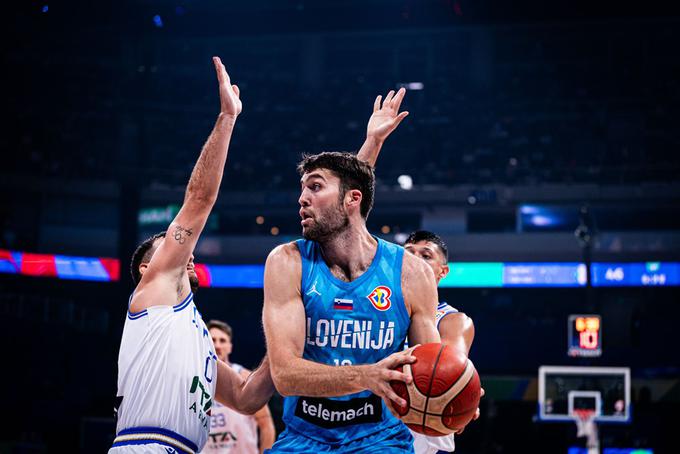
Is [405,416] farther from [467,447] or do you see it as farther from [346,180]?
[467,447]

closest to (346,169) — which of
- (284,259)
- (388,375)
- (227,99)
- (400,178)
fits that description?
(284,259)

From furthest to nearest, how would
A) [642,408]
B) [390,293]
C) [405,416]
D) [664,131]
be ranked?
[664,131]
[642,408]
[390,293]
[405,416]

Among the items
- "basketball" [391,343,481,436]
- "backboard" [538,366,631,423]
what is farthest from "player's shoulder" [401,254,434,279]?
"backboard" [538,366,631,423]

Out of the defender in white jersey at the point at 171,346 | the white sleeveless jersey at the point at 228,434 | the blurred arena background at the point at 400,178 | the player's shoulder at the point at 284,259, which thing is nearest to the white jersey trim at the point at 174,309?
the defender in white jersey at the point at 171,346

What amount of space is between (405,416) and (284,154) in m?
27.8

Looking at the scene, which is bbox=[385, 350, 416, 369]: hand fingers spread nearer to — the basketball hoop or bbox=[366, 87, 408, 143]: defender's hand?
bbox=[366, 87, 408, 143]: defender's hand

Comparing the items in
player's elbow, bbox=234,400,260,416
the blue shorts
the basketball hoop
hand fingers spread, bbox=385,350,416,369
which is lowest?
the basketball hoop

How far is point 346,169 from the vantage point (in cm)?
444

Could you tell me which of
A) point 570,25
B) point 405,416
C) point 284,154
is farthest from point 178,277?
point 570,25

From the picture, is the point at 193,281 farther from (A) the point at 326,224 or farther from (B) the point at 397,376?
(B) the point at 397,376

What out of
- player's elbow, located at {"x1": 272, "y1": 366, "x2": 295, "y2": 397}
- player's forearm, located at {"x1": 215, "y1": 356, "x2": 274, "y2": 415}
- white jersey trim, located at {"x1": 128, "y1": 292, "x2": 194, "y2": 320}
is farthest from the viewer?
player's forearm, located at {"x1": 215, "y1": 356, "x2": 274, "y2": 415}

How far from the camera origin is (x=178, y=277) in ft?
15.4

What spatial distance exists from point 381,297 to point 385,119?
2.20 m

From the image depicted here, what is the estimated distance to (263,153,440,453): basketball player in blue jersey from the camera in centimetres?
416
